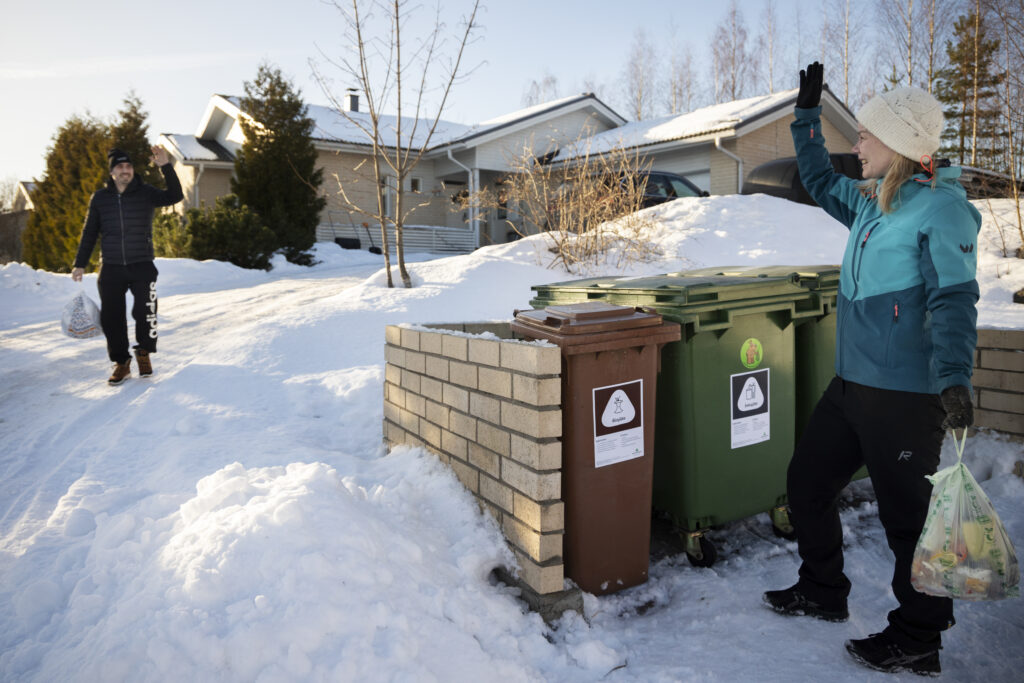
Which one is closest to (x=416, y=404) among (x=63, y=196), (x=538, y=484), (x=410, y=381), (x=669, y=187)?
(x=410, y=381)

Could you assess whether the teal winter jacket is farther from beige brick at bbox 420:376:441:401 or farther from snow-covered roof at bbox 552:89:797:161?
snow-covered roof at bbox 552:89:797:161

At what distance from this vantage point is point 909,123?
212 centimetres

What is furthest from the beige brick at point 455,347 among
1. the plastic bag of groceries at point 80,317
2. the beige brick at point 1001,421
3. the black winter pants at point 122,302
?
the plastic bag of groceries at point 80,317

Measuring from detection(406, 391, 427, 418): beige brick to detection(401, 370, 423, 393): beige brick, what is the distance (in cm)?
3

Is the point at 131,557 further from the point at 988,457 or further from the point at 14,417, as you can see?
the point at 988,457

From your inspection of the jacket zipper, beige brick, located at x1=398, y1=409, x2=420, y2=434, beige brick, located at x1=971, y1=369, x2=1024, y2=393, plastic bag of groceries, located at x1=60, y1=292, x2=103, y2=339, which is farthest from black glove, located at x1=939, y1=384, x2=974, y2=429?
plastic bag of groceries, located at x1=60, y1=292, x2=103, y2=339

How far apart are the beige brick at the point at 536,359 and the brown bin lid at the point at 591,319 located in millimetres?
166

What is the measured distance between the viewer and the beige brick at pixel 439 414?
3.11 metres

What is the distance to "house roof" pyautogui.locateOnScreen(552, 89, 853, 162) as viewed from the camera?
17.8 meters

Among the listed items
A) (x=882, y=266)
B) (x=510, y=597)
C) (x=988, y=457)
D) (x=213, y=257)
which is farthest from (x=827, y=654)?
(x=213, y=257)

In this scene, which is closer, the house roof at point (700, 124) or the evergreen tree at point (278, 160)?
the evergreen tree at point (278, 160)

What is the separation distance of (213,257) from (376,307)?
28.2 feet

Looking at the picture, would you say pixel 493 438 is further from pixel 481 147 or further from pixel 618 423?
pixel 481 147

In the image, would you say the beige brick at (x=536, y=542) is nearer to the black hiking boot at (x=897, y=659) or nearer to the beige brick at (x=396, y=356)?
the black hiking boot at (x=897, y=659)
